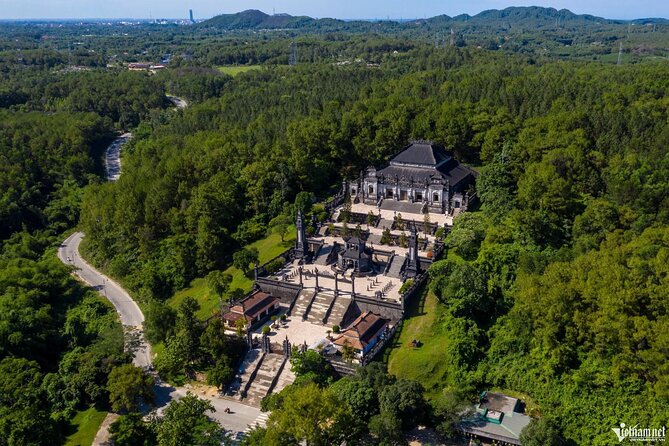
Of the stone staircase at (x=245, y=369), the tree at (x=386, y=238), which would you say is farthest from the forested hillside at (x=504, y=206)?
the stone staircase at (x=245, y=369)

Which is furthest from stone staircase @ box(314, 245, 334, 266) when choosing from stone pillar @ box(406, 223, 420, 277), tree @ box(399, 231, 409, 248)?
stone pillar @ box(406, 223, 420, 277)

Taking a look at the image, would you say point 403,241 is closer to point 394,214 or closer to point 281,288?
point 394,214

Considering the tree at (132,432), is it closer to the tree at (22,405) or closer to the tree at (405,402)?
the tree at (22,405)

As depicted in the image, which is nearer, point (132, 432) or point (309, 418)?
point (309, 418)

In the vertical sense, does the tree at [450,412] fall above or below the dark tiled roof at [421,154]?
below

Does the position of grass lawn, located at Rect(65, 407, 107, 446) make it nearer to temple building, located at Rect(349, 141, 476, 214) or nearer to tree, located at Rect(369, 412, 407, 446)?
tree, located at Rect(369, 412, 407, 446)

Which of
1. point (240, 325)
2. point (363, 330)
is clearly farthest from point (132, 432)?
point (363, 330)
